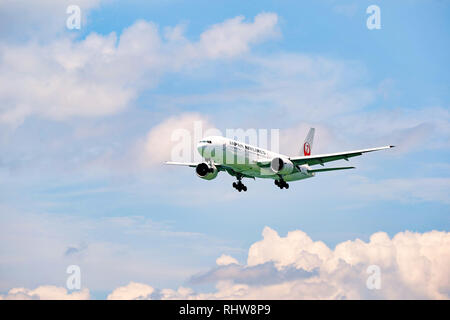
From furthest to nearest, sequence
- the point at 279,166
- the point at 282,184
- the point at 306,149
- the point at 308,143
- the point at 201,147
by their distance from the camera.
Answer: the point at 308,143, the point at 306,149, the point at 282,184, the point at 279,166, the point at 201,147

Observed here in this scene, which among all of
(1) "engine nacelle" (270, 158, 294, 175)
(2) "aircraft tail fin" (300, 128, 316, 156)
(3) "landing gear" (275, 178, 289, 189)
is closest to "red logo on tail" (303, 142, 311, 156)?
(2) "aircraft tail fin" (300, 128, 316, 156)

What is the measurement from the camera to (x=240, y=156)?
63.7 meters

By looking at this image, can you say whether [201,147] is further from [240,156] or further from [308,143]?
[308,143]

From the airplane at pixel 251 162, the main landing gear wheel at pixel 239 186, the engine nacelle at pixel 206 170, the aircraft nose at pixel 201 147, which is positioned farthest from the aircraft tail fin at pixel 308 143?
the aircraft nose at pixel 201 147

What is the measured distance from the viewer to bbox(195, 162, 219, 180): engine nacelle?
65062 millimetres

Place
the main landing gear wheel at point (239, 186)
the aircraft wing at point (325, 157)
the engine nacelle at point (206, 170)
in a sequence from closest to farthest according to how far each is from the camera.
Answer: the aircraft wing at point (325, 157)
the engine nacelle at point (206, 170)
the main landing gear wheel at point (239, 186)

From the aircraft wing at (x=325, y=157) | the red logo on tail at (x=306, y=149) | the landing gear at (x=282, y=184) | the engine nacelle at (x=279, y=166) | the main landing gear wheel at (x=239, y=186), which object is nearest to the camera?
the aircraft wing at (x=325, y=157)

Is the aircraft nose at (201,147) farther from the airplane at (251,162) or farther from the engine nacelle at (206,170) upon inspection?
the engine nacelle at (206,170)

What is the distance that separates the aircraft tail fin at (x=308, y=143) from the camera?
284ft

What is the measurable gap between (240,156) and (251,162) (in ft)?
6.86

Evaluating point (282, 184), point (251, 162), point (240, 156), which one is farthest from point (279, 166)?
point (282, 184)

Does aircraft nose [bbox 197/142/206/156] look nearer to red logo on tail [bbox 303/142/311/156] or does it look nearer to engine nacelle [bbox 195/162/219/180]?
engine nacelle [bbox 195/162/219/180]
